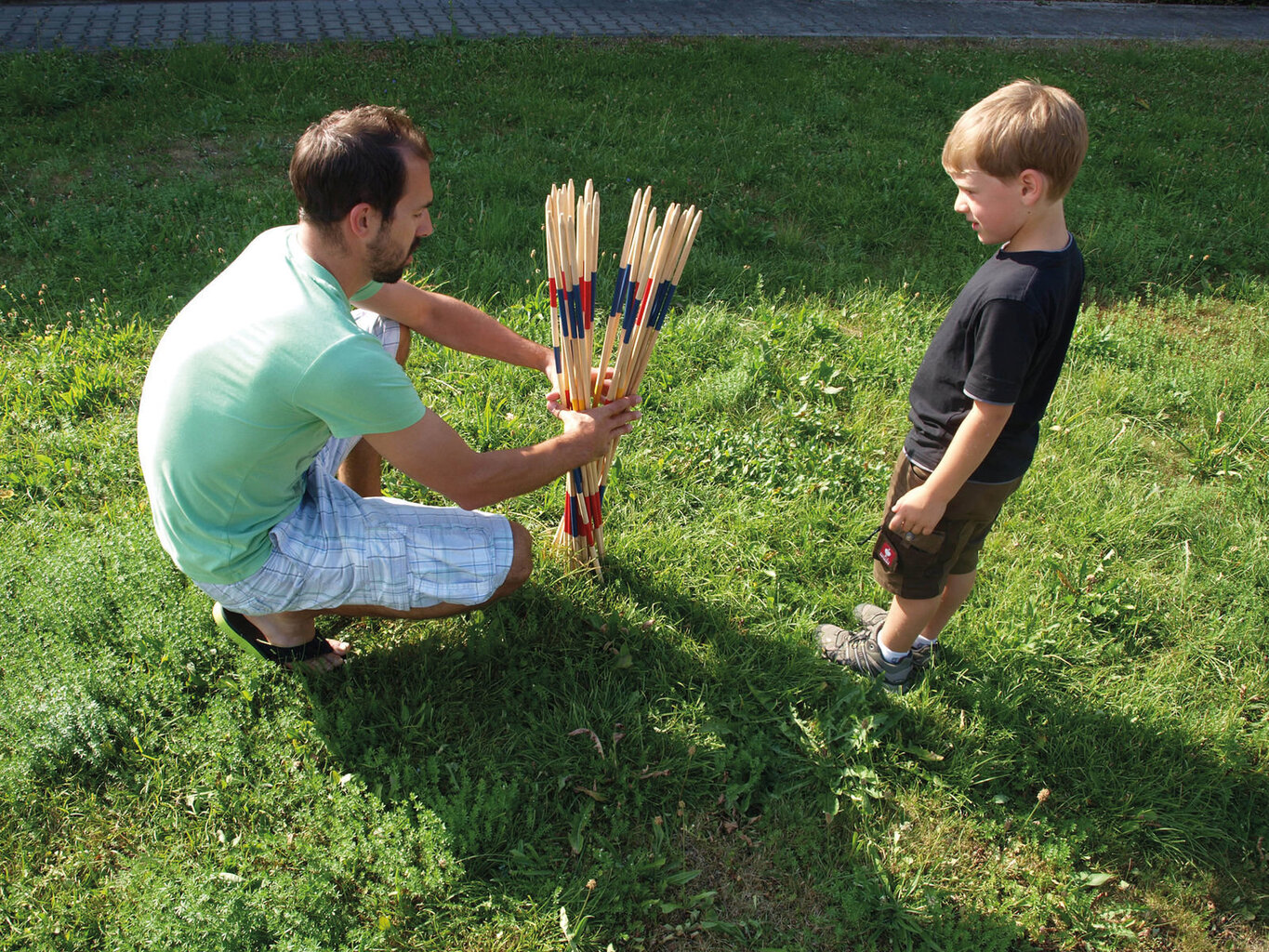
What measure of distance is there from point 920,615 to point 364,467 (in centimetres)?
199

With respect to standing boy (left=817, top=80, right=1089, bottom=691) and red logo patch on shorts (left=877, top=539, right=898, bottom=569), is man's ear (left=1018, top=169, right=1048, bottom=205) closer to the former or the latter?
standing boy (left=817, top=80, right=1089, bottom=691)

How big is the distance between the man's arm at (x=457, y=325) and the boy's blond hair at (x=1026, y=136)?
4.71 feet

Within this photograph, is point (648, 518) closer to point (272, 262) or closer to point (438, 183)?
point (272, 262)

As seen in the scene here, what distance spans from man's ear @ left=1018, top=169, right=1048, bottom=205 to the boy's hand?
76 cm

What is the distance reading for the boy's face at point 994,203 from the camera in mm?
2066

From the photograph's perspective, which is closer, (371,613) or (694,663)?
(371,613)

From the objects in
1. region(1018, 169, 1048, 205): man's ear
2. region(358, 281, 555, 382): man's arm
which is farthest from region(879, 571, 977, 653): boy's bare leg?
region(358, 281, 555, 382): man's arm

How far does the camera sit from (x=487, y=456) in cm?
245

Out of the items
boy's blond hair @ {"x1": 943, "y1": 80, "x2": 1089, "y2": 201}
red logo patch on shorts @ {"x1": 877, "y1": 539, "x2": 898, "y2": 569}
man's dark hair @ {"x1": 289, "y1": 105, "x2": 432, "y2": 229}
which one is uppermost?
boy's blond hair @ {"x1": 943, "y1": 80, "x2": 1089, "y2": 201}

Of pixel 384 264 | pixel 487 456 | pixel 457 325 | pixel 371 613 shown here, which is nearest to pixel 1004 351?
pixel 487 456

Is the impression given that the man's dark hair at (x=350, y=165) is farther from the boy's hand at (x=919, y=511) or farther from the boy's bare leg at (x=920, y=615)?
the boy's bare leg at (x=920, y=615)

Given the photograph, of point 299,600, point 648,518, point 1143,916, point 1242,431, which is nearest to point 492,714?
point 299,600

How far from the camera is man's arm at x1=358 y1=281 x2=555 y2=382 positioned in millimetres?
2889

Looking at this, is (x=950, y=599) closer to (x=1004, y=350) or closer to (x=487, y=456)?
(x=1004, y=350)
